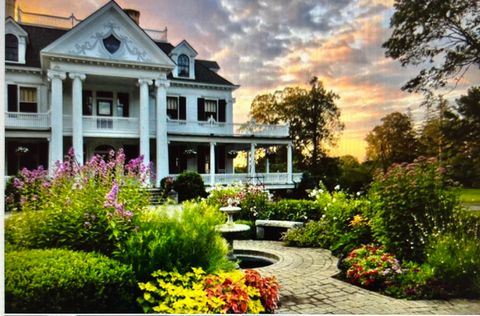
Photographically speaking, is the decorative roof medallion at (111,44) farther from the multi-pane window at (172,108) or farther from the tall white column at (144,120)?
the multi-pane window at (172,108)

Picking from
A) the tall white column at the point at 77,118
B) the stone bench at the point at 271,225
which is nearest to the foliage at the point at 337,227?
the stone bench at the point at 271,225

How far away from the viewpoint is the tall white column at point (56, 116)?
5.04 m

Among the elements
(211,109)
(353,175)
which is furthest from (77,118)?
(353,175)

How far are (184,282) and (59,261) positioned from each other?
955mm

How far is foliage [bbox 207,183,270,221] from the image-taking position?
6520mm

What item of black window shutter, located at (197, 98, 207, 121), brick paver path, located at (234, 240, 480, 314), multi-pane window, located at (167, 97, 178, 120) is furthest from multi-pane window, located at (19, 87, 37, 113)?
brick paver path, located at (234, 240, 480, 314)

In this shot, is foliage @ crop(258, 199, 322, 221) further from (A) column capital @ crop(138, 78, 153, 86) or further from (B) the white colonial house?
(A) column capital @ crop(138, 78, 153, 86)

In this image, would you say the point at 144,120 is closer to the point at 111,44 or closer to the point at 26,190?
the point at 111,44

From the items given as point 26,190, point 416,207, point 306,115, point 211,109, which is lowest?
point 416,207

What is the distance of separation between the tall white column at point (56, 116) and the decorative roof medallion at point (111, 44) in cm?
98

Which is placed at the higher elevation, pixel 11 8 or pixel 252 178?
pixel 11 8

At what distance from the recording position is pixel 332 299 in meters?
3.64

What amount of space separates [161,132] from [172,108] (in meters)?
0.48

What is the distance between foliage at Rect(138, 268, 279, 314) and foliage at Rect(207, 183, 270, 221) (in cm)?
320
